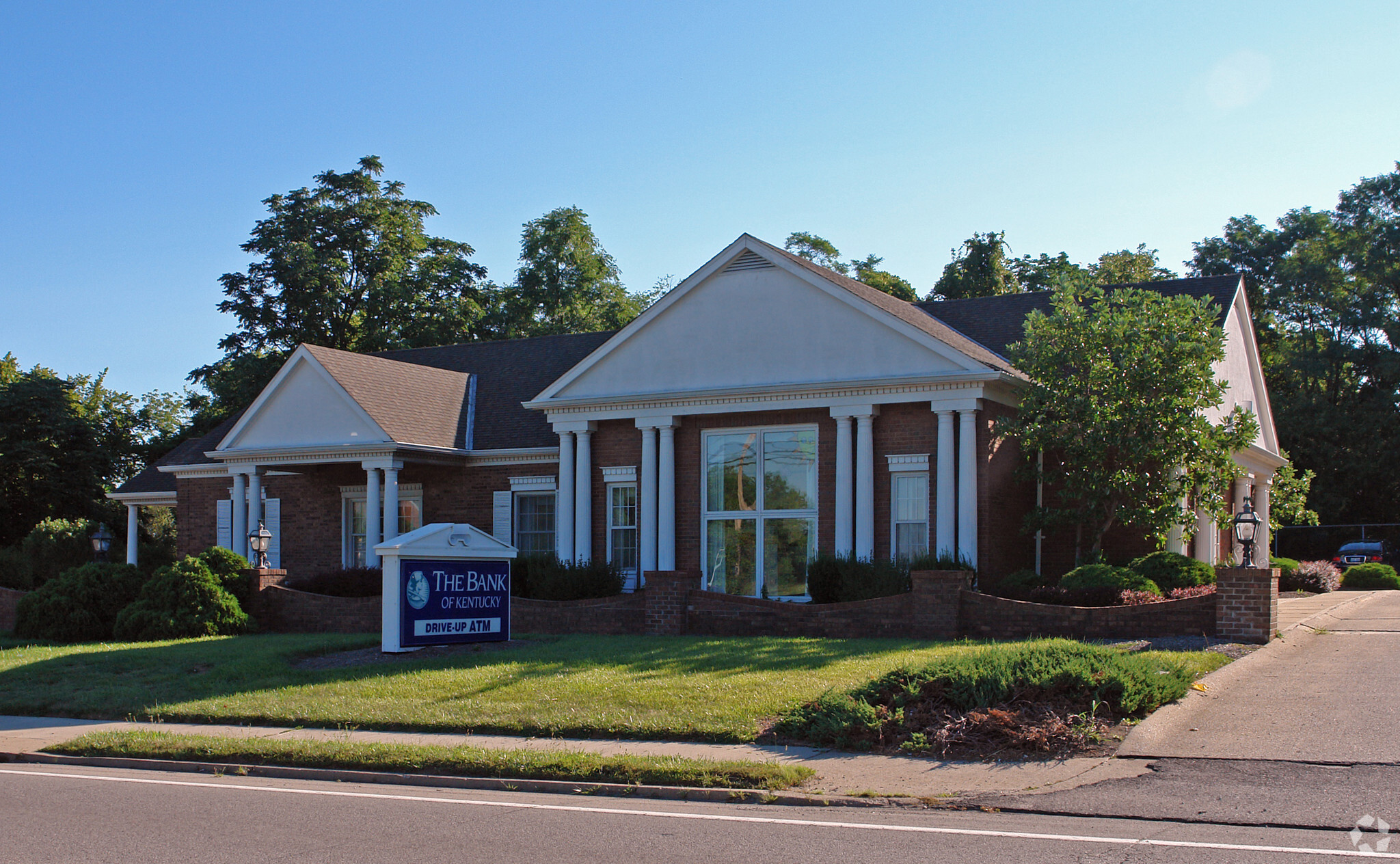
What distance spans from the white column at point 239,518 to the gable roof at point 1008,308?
1698 cm

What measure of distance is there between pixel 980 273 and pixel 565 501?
26.3m

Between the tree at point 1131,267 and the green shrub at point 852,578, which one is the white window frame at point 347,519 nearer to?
the green shrub at point 852,578

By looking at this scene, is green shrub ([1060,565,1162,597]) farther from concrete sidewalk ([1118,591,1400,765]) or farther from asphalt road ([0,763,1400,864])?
asphalt road ([0,763,1400,864])

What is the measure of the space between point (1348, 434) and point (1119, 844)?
50.5 m

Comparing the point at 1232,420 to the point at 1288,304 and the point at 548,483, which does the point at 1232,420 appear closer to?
the point at 548,483

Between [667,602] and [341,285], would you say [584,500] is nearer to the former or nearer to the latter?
[667,602]

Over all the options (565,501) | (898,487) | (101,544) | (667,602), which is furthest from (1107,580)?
(101,544)

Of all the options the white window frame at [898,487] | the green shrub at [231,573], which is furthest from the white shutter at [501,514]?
the white window frame at [898,487]

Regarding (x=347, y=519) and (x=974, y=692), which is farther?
(x=347, y=519)

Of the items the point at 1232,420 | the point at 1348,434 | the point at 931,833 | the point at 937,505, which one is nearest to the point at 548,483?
the point at 937,505

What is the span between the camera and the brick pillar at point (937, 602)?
18031 mm

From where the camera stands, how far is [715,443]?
25844mm

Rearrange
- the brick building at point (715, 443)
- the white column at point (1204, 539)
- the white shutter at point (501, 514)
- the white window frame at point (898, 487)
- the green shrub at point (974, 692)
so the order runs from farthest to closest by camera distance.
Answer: the white shutter at point (501, 514) < the white column at point (1204, 539) < the brick building at point (715, 443) < the white window frame at point (898, 487) < the green shrub at point (974, 692)

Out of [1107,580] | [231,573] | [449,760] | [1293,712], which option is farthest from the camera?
[231,573]
